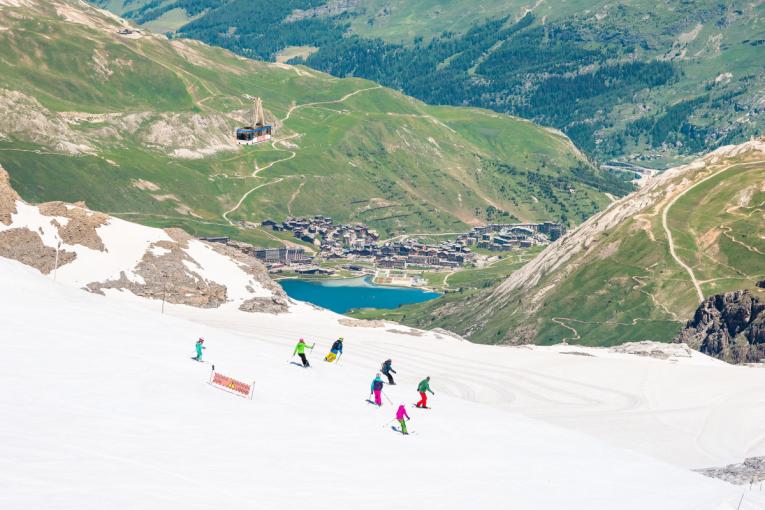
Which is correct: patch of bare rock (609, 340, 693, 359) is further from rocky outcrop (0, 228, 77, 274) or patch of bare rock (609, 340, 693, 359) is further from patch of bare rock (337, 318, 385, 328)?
rocky outcrop (0, 228, 77, 274)

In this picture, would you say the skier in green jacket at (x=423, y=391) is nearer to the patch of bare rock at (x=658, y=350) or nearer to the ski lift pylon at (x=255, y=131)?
the patch of bare rock at (x=658, y=350)

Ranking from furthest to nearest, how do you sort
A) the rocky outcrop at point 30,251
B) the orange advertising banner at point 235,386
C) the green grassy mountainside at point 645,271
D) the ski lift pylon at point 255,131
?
the green grassy mountainside at point 645,271, the ski lift pylon at point 255,131, the rocky outcrop at point 30,251, the orange advertising banner at point 235,386

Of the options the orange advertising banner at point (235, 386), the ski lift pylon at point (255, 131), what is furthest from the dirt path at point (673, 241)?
the orange advertising banner at point (235, 386)

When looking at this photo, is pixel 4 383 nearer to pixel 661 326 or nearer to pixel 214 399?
pixel 214 399

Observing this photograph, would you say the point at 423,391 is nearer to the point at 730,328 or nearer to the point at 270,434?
the point at 270,434

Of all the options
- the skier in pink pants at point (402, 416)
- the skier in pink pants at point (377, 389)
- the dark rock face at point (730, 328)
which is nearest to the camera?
the skier in pink pants at point (402, 416)

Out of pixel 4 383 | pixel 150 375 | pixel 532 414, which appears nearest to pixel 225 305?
pixel 532 414

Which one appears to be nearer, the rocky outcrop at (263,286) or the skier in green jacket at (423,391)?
the skier in green jacket at (423,391)
